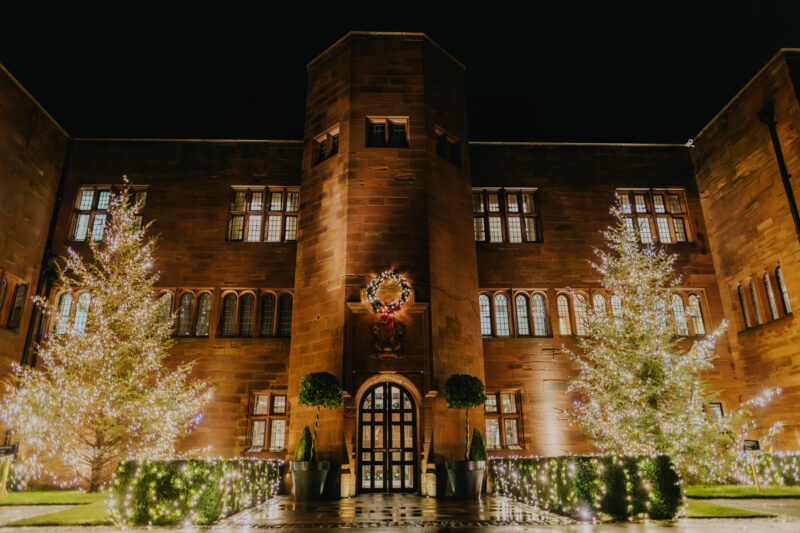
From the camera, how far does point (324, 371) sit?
12.3 meters

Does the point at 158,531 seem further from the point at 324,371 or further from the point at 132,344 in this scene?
the point at 132,344

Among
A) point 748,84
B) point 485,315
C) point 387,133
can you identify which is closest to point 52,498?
point 485,315

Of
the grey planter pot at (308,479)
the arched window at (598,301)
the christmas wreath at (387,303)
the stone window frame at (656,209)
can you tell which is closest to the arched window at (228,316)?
the christmas wreath at (387,303)

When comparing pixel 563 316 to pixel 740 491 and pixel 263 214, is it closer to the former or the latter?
pixel 740 491

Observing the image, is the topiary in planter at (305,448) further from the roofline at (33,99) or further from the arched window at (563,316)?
the roofline at (33,99)

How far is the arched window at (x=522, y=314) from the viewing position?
15.6 meters

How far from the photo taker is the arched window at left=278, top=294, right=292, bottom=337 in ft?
50.5

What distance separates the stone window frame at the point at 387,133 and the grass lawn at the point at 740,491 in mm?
11119

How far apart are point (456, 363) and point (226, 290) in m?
7.58

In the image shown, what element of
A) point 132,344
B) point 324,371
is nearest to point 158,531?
point 324,371

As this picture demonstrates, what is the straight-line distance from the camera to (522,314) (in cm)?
1583

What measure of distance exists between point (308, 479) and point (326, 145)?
30.4 feet

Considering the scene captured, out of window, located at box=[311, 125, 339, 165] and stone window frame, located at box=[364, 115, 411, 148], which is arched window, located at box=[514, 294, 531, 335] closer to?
stone window frame, located at box=[364, 115, 411, 148]

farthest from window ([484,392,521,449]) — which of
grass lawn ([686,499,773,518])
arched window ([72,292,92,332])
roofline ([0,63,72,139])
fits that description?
roofline ([0,63,72,139])
